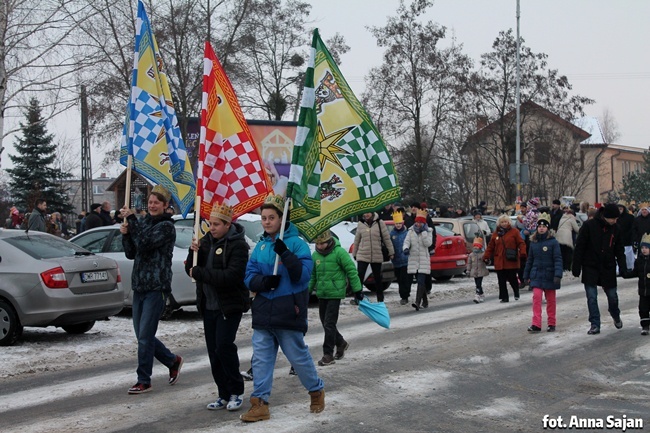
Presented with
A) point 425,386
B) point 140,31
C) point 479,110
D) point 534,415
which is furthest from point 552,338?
point 479,110

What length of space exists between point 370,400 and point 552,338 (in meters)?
4.84

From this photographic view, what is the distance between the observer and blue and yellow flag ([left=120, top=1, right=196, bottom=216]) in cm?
907

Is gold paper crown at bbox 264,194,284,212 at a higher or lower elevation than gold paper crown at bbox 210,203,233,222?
higher

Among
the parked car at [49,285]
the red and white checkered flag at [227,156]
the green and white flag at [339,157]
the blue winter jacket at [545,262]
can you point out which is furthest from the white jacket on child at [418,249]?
the green and white flag at [339,157]

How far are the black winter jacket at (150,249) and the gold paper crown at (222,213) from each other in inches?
36.8

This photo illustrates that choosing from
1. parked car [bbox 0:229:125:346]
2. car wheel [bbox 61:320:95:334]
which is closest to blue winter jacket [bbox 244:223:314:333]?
parked car [bbox 0:229:125:346]

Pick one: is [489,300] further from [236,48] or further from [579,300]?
[236,48]

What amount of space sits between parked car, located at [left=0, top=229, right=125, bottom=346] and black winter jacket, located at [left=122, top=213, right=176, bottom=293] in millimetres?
3599

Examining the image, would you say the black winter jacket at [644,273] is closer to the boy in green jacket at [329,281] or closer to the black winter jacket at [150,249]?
the boy in green jacket at [329,281]

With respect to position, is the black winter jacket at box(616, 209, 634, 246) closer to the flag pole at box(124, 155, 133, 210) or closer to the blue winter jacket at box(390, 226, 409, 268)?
the blue winter jacket at box(390, 226, 409, 268)

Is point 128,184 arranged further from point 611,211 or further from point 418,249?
point 418,249

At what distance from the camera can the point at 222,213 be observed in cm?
757

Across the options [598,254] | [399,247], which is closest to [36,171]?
[399,247]

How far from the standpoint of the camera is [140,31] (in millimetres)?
9312
